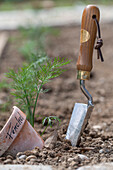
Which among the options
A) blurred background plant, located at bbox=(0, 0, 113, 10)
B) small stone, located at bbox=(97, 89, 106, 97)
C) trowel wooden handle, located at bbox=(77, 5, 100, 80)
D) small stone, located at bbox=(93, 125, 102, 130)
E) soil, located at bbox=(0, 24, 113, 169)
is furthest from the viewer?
blurred background plant, located at bbox=(0, 0, 113, 10)

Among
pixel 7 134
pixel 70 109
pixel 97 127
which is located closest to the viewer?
pixel 7 134

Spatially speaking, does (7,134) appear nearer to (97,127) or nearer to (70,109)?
(97,127)

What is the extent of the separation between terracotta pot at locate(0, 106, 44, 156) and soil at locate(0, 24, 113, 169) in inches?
3.0

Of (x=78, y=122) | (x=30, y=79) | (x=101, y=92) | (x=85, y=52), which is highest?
(x=85, y=52)

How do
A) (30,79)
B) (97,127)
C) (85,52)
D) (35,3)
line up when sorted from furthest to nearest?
(35,3) < (97,127) < (30,79) < (85,52)

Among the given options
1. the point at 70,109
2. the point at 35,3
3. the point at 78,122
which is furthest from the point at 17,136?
the point at 35,3

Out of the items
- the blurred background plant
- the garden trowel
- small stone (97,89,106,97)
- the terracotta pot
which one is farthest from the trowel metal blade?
the blurred background plant

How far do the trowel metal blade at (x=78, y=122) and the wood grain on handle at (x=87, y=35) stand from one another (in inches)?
10.3

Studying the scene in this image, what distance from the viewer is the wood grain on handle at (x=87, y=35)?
6.67 feet

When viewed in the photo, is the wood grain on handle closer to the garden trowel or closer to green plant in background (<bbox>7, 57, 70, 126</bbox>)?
the garden trowel

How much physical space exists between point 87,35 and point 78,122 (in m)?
0.59

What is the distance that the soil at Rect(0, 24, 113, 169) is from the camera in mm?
1923

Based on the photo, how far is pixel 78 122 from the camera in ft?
6.90

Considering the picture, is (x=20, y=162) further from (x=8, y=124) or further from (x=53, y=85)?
(x=53, y=85)
